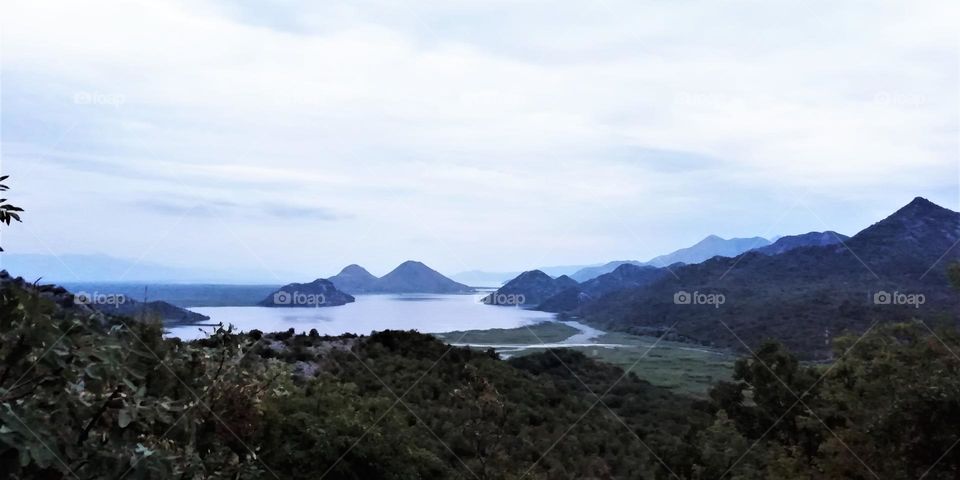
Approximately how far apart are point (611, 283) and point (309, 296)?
8.68 metres

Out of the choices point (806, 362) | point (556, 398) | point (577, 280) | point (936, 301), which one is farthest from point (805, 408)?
point (577, 280)

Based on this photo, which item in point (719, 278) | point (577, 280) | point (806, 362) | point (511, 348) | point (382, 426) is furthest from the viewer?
point (577, 280)

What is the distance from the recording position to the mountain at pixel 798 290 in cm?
1216

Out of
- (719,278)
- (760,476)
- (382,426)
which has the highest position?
(719,278)

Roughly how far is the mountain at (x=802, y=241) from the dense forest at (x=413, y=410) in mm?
7002

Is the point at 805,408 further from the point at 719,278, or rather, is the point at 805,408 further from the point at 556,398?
the point at 719,278

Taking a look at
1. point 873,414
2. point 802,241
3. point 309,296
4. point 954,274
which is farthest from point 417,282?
point 802,241

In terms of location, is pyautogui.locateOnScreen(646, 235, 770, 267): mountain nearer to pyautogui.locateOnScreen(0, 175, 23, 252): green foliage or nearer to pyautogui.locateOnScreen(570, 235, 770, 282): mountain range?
pyautogui.locateOnScreen(570, 235, 770, 282): mountain range

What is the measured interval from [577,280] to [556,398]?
655 cm

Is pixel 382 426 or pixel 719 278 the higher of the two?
pixel 719 278

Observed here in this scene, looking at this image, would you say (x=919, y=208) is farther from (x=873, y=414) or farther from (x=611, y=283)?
(x=873, y=414)

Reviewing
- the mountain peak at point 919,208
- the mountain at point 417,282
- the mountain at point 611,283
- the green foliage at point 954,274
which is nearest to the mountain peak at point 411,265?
the mountain at point 417,282

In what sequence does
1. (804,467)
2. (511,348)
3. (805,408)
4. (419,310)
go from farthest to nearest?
(511,348)
(419,310)
(805,408)
(804,467)

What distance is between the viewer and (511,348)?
13273 millimetres
